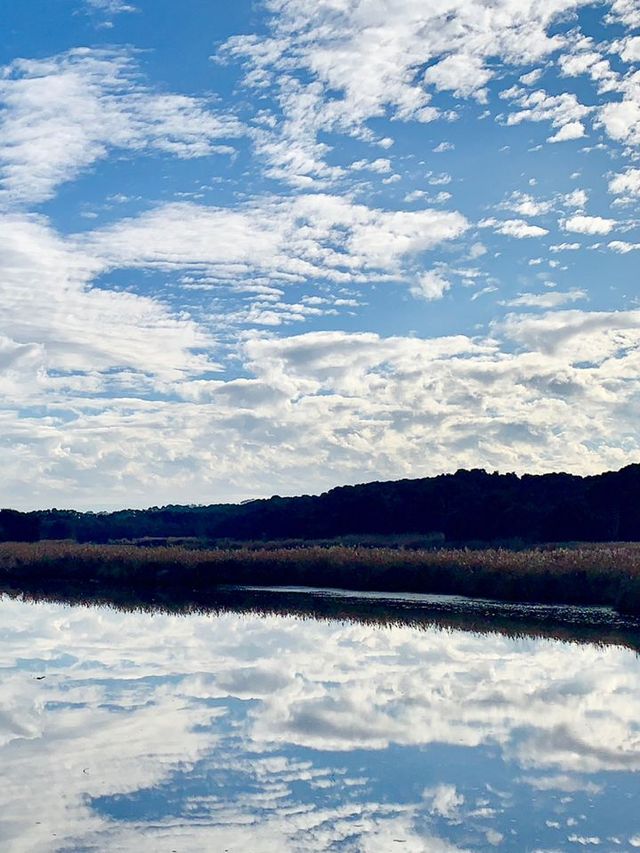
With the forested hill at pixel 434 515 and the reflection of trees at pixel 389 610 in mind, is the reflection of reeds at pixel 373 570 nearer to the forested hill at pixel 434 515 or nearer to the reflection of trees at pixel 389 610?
the reflection of trees at pixel 389 610

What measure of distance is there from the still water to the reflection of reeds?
734 centimetres

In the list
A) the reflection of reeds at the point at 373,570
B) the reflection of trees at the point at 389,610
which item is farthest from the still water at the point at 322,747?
the reflection of reeds at the point at 373,570

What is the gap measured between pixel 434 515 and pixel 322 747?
56977 millimetres

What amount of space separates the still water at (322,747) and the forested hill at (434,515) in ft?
122

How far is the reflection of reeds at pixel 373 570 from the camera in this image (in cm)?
2669

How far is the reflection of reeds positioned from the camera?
26688 millimetres

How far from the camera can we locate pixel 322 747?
11.1 meters

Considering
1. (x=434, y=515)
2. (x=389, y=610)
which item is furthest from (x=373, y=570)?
(x=434, y=515)

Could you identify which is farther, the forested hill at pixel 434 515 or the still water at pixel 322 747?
the forested hill at pixel 434 515

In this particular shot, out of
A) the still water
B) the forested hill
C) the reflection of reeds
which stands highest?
the forested hill

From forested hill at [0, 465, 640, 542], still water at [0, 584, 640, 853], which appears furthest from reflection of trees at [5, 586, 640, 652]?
forested hill at [0, 465, 640, 542]

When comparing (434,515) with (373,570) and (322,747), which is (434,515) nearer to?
(373,570)

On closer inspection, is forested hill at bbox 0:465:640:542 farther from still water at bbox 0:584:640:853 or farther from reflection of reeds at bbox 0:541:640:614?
still water at bbox 0:584:640:853

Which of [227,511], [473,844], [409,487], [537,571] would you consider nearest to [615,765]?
[473,844]
